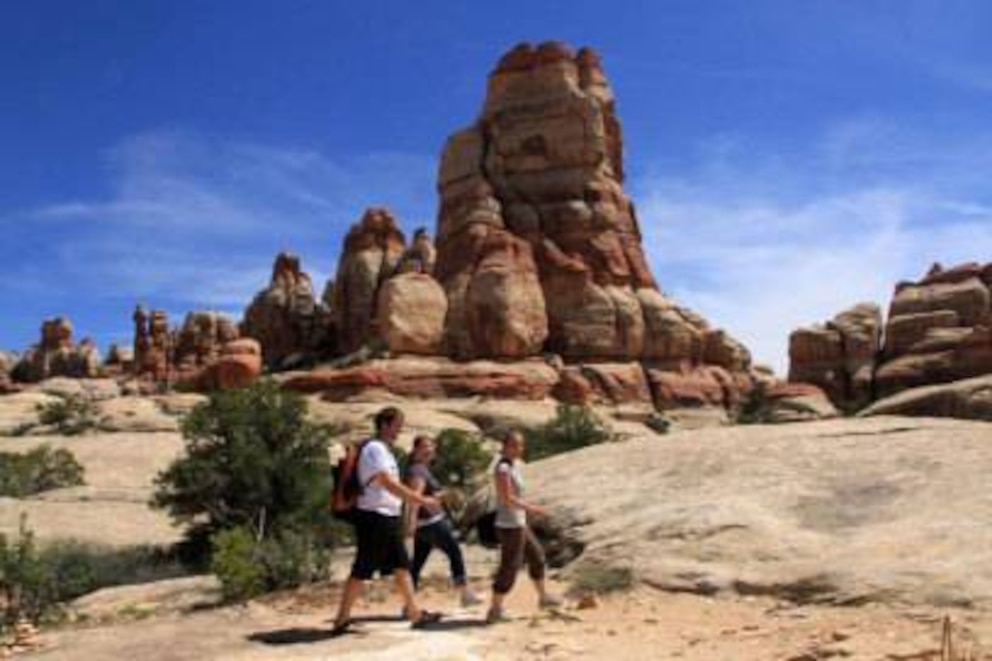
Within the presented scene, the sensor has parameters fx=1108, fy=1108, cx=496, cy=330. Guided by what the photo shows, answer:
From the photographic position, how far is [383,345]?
58250mm

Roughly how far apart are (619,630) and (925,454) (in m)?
5.78

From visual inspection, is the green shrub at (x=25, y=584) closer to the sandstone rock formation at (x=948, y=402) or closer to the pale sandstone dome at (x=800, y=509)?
the pale sandstone dome at (x=800, y=509)

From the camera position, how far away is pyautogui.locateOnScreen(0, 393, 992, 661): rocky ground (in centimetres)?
886

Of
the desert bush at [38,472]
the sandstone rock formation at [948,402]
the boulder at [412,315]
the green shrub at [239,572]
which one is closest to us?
the green shrub at [239,572]

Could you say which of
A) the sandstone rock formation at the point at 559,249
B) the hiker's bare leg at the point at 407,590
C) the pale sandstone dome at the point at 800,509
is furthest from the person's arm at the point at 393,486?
the sandstone rock formation at the point at 559,249

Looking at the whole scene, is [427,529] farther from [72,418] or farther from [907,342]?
[907,342]

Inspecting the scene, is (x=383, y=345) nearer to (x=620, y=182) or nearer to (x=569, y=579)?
(x=620, y=182)

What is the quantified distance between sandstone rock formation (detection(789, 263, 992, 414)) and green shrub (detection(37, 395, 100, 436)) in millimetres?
37550

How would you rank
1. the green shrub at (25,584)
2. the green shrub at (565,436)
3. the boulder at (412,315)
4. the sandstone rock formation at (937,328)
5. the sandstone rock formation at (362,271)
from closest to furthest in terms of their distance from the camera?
1. the green shrub at (25,584)
2. the green shrub at (565,436)
3. the sandstone rock formation at (937,328)
4. the boulder at (412,315)
5. the sandstone rock formation at (362,271)

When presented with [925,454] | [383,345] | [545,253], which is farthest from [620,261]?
[925,454]

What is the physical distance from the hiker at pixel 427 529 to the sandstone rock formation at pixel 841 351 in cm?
5482

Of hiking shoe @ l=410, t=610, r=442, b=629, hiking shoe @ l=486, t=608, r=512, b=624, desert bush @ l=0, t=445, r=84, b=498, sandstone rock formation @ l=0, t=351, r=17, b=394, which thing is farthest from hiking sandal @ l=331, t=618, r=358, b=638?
sandstone rock formation @ l=0, t=351, r=17, b=394

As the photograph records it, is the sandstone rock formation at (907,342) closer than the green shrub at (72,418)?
No

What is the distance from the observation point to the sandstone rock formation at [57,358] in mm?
116312
